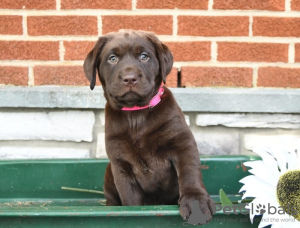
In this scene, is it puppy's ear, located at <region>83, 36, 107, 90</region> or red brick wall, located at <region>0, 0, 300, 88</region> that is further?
red brick wall, located at <region>0, 0, 300, 88</region>

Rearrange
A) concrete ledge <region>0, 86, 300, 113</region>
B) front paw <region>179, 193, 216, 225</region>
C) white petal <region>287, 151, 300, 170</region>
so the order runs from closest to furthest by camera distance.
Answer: front paw <region>179, 193, 216, 225</region>, white petal <region>287, 151, 300, 170</region>, concrete ledge <region>0, 86, 300, 113</region>

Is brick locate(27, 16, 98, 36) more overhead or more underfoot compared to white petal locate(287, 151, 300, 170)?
more overhead

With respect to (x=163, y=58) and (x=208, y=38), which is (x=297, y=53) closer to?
(x=208, y=38)

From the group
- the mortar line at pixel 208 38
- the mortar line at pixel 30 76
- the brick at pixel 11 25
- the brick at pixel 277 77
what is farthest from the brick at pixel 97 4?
the brick at pixel 277 77

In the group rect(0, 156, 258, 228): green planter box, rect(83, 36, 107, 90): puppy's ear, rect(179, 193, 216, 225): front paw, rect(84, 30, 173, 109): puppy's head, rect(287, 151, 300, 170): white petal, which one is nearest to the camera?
rect(179, 193, 216, 225): front paw

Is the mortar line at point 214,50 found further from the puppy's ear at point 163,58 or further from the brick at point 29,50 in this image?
the brick at point 29,50

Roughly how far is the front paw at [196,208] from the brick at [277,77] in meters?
1.33

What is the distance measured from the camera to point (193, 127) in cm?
274

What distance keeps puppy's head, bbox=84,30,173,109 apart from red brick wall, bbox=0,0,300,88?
2.30 feet

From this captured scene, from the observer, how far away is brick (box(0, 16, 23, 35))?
2.70 meters

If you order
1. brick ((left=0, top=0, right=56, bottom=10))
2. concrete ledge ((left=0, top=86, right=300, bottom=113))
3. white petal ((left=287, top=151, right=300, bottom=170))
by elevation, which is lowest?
white petal ((left=287, top=151, right=300, bottom=170))

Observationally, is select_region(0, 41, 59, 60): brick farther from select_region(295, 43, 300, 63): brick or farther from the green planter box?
select_region(295, 43, 300, 63): brick

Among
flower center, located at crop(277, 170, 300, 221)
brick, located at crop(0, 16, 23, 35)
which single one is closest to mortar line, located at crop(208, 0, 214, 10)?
brick, located at crop(0, 16, 23, 35)

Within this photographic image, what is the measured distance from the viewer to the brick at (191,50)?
2688mm
